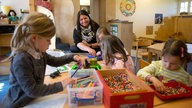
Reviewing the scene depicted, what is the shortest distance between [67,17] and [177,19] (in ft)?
10.2

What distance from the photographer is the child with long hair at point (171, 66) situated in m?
1.14

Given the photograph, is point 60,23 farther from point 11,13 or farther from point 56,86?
point 56,86

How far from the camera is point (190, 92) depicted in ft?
3.00

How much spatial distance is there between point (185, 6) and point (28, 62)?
7583 millimetres

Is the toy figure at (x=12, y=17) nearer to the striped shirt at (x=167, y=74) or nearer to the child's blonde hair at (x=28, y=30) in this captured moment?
the child's blonde hair at (x=28, y=30)

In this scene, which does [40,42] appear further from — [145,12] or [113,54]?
[145,12]

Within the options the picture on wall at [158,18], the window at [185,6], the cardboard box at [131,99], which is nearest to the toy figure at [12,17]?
the cardboard box at [131,99]

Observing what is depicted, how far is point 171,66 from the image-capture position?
3.89 ft

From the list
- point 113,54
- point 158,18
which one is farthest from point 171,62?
point 158,18

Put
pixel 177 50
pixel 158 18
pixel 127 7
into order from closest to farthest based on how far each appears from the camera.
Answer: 1. pixel 177 50
2. pixel 127 7
3. pixel 158 18

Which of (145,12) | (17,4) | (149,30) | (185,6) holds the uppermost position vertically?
(185,6)

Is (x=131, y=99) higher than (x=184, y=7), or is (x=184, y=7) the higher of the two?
(x=184, y=7)

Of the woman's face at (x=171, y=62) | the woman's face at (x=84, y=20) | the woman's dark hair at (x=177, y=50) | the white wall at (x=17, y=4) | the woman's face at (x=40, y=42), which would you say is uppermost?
the white wall at (x=17, y=4)

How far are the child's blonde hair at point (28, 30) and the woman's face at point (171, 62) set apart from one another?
0.82 meters
